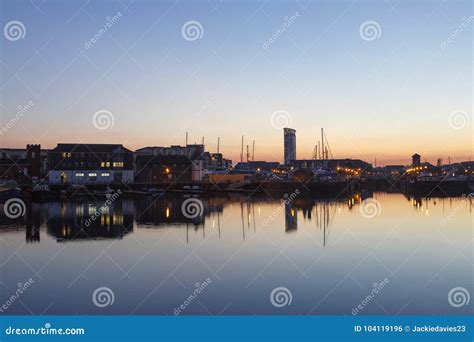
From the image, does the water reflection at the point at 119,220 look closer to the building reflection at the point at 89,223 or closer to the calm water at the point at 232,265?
the building reflection at the point at 89,223

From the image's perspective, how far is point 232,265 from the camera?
13.7 meters

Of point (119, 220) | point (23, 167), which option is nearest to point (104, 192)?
point (23, 167)

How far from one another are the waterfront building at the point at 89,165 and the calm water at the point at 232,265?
90.2 feet

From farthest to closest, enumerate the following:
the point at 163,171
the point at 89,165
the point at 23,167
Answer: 1. the point at 23,167
2. the point at 163,171
3. the point at 89,165

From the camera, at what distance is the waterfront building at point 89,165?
51438 mm

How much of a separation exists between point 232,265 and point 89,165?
139ft

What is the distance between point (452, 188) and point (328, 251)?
189 feet

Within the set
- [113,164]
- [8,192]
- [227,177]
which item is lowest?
[8,192]

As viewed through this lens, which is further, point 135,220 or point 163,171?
point 163,171

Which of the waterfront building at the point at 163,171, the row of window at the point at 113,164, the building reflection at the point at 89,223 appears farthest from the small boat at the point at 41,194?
the waterfront building at the point at 163,171

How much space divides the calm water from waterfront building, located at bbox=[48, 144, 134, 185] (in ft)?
90.2

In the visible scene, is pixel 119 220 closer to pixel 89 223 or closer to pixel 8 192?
pixel 89 223

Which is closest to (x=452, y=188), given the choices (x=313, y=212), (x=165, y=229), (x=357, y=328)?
(x=313, y=212)

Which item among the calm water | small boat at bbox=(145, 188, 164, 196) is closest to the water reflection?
the calm water
